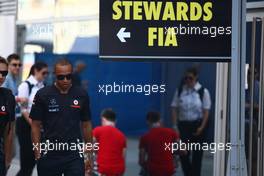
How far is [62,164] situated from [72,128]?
38cm

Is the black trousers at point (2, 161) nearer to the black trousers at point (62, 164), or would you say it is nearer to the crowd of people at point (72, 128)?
the crowd of people at point (72, 128)

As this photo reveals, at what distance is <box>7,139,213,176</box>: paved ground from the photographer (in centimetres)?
931

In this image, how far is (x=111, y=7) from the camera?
6930 mm

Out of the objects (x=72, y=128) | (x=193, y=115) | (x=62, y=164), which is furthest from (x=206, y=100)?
(x=62, y=164)

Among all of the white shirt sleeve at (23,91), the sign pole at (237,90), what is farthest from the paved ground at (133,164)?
the sign pole at (237,90)

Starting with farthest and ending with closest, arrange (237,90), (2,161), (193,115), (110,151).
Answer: (193,115)
(110,151)
(2,161)
(237,90)

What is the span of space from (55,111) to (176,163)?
2.80 meters

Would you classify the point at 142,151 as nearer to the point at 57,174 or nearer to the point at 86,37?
the point at 57,174

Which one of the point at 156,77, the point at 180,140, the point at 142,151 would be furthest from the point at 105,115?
the point at 156,77

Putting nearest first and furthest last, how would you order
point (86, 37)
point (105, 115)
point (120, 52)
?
point (120, 52) → point (105, 115) → point (86, 37)

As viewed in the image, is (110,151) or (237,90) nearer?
(237,90)

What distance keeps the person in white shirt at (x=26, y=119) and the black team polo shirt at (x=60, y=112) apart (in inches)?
81.3

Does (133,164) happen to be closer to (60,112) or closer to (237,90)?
(60,112)

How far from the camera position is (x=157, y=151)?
29.8 ft
